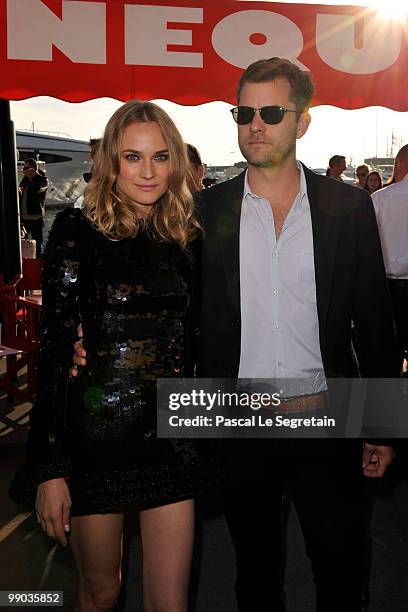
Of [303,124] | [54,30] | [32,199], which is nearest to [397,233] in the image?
[54,30]

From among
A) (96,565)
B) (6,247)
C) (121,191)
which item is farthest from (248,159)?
(6,247)

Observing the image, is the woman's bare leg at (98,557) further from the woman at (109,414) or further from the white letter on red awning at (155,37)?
the white letter on red awning at (155,37)

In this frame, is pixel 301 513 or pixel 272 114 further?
pixel 272 114

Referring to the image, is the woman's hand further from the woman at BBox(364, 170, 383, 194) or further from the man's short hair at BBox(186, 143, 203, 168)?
the woman at BBox(364, 170, 383, 194)

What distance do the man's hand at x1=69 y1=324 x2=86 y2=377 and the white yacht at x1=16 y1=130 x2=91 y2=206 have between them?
1307 inches

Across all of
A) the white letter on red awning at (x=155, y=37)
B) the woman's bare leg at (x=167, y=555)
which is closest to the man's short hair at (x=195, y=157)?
the white letter on red awning at (x=155, y=37)

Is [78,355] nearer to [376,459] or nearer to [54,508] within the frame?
[54,508]

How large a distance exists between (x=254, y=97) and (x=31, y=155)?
35.9 m

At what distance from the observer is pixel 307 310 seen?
2.60 metres

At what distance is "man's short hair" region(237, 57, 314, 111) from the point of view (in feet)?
8.88

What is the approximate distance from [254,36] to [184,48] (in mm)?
614

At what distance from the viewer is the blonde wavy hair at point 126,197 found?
239 cm

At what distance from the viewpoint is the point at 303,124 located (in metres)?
2.80

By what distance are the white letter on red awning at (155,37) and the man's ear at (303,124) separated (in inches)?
138
